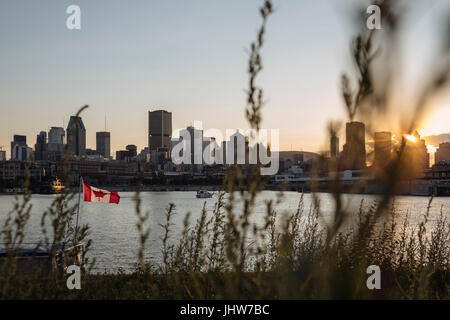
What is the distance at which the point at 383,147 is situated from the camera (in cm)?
220

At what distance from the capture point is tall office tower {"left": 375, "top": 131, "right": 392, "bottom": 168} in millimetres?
2193

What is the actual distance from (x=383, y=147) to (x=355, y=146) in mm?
134

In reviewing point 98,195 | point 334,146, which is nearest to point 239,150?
point 334,146

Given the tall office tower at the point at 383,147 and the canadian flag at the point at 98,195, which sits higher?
the tall office tower at the point at 383,147

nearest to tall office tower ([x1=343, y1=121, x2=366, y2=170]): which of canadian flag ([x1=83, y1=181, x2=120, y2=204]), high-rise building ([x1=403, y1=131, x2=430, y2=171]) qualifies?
Answer: high-rise building ([x1=403, y1=131, x2=430, y2=171])

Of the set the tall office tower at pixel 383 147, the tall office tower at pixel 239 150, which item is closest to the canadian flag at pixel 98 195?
the tall office tower at pixel 239 150

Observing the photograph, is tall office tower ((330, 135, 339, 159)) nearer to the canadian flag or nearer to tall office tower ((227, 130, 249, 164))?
tall office tower ((227, 130, 249, 164))

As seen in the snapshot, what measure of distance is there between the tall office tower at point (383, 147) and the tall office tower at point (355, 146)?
65 millimetres

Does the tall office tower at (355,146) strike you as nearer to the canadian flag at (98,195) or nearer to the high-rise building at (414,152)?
the high-rise building at (414,152)

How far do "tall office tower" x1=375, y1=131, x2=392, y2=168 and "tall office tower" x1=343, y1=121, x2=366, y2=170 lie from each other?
0.07 m

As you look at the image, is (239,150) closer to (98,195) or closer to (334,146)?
(334,146)

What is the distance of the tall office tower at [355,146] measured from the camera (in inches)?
85.7
